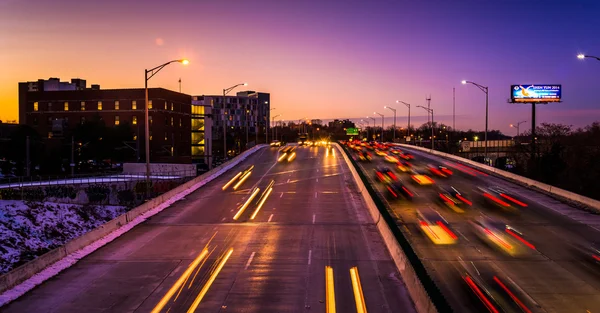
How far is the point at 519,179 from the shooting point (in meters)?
41.6

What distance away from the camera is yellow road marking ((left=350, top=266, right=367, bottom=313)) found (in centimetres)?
1293

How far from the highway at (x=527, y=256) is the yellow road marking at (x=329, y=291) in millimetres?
3215

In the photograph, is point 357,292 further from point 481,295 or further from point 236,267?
point 236,267

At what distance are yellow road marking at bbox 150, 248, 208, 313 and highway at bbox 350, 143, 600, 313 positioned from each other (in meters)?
7.58

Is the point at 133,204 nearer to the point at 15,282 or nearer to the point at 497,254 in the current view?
the point at 15,282

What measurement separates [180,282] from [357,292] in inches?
205

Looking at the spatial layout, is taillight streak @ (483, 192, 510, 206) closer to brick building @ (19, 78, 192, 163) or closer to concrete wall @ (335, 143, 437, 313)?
concrete wall @ (335, 143, 437, 313)

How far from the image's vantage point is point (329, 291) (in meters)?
14.3

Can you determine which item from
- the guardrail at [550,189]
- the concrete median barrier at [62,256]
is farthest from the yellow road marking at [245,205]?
the guardrail at [550,189]

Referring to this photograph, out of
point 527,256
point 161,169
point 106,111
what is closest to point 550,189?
point 527,256

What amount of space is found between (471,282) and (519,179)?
28724 millimetres

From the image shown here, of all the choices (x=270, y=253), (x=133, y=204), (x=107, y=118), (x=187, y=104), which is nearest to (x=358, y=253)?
(x=270, y=253)

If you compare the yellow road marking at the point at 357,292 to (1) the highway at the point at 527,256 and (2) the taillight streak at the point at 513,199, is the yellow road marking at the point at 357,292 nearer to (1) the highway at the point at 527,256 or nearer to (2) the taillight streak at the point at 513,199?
(1) the highway at the point at 527,256

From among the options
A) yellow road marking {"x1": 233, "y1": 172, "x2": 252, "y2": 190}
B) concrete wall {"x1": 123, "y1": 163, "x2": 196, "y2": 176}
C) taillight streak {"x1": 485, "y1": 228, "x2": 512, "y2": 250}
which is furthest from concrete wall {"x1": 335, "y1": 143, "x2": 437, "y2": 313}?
concrete wall {"x1": 123, "y1": 163, "x2": 196, "y2": 176}
